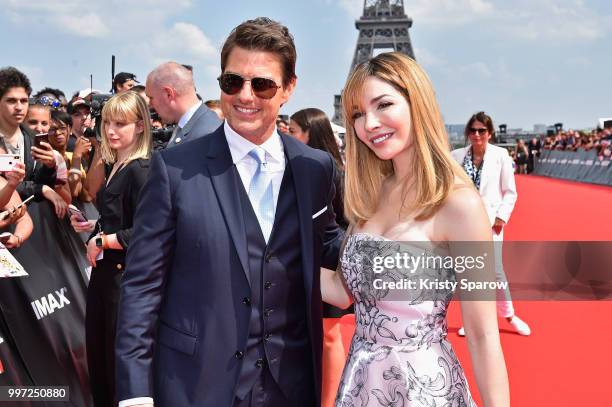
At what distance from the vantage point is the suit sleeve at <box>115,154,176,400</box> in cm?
204

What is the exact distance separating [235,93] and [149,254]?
2.15 ft

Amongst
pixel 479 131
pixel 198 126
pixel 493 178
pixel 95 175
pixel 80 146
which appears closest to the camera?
pixel 198 126

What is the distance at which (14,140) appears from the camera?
172 inches

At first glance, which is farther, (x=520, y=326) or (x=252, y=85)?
(x=520, y=326)

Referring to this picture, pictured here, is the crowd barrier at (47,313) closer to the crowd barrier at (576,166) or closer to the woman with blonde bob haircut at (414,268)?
the woman with blonde bob haircut at (414,268)

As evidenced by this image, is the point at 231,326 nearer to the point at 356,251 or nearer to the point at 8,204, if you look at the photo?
the point at 356,251

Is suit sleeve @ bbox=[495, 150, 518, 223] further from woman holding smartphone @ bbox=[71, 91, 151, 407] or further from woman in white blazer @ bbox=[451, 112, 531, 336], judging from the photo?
woman holding smartphone @ bbox=[71, 91, 151, 407]

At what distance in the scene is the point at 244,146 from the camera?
2270mm

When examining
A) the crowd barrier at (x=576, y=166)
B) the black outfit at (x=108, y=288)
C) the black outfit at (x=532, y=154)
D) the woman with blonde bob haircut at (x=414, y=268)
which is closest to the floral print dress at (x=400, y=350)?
the woman with blonde bob haircut at (x=414, y=268)

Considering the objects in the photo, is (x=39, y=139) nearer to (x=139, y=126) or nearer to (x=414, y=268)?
(x=139, y=126)

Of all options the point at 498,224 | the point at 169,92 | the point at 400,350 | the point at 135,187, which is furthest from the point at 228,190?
the point at 498,224

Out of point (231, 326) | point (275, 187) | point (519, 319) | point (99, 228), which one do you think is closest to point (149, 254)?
point (231, 326)

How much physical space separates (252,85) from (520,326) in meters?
4.69

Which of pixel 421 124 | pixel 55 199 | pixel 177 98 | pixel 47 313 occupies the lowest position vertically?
pixel 47 313
